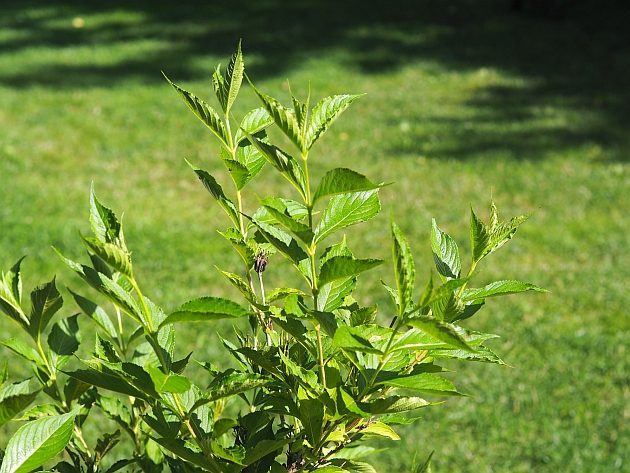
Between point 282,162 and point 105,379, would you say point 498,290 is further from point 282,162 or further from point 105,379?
point 105,379

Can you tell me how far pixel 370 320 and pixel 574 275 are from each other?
4.13 metres

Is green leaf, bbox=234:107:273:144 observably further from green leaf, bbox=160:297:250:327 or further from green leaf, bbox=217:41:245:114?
green leaf, bbox=160:297:250:327

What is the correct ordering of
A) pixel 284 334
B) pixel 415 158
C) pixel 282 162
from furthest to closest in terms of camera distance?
1. pixel 415 158
2. pixel 284 334
3. pixel 282 162

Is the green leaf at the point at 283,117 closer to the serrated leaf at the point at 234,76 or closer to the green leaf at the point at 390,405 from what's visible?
the serrated leaf at the point at 234,76

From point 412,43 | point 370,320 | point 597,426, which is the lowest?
point 597,426

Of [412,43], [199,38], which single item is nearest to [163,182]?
[199,38]

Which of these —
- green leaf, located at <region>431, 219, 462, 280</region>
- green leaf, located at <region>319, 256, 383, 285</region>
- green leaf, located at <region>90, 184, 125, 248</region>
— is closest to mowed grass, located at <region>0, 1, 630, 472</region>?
green leaf, located at <region>431, 219, 462, 280</region>

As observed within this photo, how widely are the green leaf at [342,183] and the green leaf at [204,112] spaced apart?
169 mm

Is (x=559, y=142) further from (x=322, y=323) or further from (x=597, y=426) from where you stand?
(x=322, y=323)

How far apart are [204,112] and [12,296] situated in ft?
1.05

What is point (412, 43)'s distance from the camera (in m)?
9.64

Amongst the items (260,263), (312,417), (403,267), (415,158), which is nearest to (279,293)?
(260,263)

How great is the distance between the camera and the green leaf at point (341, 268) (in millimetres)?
749

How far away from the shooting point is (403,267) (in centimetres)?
71
